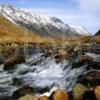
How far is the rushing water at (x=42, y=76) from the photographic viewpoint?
26836 millimetres

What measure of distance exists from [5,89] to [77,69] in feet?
24.0

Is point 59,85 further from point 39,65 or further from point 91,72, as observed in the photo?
point 39,65

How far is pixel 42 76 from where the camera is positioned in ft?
108

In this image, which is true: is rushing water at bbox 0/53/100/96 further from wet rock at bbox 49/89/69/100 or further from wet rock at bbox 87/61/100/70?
wet rock at bbox 49/89/69/100

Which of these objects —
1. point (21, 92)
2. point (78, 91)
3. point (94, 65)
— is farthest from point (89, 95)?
point (94, 65)

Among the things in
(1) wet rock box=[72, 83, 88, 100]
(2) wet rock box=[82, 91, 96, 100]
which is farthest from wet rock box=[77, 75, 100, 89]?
(2) wet rock box=[82, 91, 96, 100]

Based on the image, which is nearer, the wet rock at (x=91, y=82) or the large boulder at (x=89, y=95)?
the large boulder at (x=89, y=95)

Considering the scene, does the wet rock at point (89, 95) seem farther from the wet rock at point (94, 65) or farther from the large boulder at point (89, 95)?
the wet rock at point (94, 65)

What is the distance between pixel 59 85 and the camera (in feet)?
87.5

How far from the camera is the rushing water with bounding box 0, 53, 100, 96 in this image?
26836 millimetres

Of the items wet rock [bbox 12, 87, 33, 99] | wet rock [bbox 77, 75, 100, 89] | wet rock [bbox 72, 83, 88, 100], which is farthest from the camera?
wet rock [bbox 12, 87, 33, 99]

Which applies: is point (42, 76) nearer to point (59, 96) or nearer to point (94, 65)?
point (94, 65)

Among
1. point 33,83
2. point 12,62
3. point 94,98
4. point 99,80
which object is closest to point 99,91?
point 94,98

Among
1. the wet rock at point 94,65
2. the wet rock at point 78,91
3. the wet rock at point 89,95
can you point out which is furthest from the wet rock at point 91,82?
the wet rock at point 94,65
